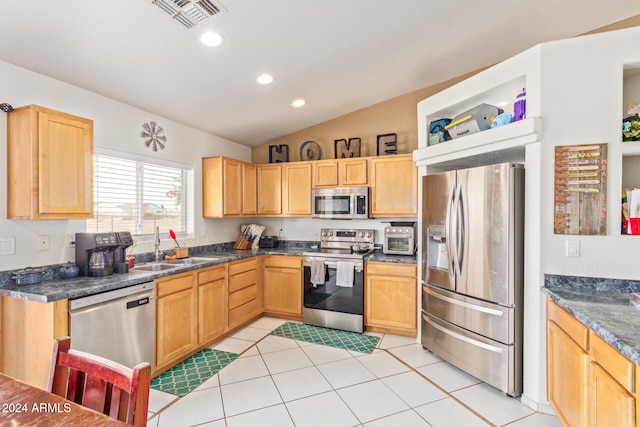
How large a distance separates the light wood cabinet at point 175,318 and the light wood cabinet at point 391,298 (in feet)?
6.18

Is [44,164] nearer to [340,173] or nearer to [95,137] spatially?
[95,137]

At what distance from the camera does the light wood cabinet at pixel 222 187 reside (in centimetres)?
395

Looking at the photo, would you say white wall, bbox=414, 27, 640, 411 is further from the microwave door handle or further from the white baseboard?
the microwave door handle

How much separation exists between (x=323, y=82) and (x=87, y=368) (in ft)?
10.2

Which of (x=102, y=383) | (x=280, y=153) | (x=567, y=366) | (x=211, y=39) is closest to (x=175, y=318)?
(x=102, y=383)

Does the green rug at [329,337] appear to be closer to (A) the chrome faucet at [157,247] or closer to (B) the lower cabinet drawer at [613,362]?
(A) the chrome faucet at [157,247]

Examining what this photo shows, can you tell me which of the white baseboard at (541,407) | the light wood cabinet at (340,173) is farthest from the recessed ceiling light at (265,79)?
the white baseboard at (541,407)

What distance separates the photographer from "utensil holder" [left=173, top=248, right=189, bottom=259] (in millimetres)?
3488

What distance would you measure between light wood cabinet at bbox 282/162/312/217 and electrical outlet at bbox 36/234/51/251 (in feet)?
8.61

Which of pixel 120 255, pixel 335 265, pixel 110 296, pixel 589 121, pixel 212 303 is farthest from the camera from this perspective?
pixel 335 265

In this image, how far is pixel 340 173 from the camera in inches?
163

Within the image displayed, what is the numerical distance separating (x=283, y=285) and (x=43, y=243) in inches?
96.8

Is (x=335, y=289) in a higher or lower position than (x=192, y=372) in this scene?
higher

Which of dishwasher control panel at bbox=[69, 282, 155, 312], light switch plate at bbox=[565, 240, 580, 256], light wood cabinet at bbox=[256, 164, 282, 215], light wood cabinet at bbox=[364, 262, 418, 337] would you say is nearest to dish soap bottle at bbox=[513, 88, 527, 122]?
light switch plate at bbox=[565, 240, 580, 256]
